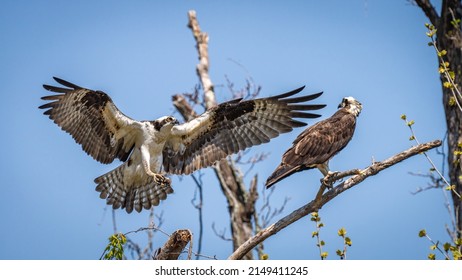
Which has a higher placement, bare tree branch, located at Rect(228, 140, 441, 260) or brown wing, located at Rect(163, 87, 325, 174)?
brown wing, located at Rect(163, 87, 325, 174)

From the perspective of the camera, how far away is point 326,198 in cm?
727

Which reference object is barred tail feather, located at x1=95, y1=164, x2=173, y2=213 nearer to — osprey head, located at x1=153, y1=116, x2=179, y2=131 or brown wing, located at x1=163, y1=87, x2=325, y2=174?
brown wing, located at x1=163, y1=87, x2=325, y2=174

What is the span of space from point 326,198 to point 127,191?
3.55 metres

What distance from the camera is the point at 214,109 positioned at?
9.80 metres

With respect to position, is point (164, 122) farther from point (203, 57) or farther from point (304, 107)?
point (203, 57)

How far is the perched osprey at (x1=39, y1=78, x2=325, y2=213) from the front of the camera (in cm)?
950

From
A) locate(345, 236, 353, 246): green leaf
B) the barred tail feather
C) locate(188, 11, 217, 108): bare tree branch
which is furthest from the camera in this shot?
locate(188, 11, 217, 108): bare tree branch

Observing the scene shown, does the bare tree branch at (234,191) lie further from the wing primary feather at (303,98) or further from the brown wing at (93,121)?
the wing primary feather at (303,98)

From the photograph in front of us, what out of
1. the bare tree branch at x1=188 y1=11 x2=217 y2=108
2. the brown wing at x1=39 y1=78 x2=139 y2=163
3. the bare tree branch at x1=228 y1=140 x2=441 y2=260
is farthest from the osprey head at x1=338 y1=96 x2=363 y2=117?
the bare tree branch at x1=188 y1=11 x2=217 y2=108

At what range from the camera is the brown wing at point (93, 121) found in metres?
9.38

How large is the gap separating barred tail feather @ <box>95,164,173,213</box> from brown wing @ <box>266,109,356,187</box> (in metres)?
2.16

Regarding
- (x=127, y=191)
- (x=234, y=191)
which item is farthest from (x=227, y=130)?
(x=234, y=191)
